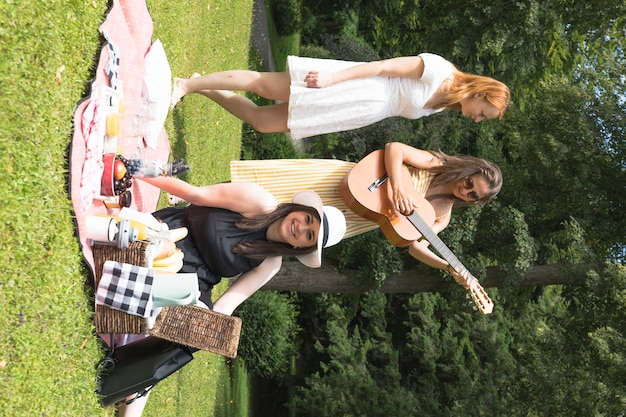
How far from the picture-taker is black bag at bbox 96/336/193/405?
4.02 metres

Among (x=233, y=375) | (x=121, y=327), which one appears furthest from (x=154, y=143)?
(x=233, y=375)

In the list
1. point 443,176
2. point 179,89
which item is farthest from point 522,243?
point 179,89

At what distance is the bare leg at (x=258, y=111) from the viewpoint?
17.8 feet

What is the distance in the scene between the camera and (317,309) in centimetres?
1541

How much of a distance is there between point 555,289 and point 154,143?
11.0 m

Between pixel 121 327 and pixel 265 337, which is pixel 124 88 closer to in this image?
pixel 121 327

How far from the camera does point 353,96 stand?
199 inches

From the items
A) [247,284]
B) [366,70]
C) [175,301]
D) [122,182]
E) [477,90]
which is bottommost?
[247,284]

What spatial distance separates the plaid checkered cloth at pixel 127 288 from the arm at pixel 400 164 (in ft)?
6.85

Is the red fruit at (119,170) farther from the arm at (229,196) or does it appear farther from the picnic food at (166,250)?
the picnic food at (166,250)

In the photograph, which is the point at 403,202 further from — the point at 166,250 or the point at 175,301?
the point at 175,301

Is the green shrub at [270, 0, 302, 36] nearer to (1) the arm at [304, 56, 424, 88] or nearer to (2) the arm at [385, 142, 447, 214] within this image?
(1) the arm at [304, 56, 424, 88]

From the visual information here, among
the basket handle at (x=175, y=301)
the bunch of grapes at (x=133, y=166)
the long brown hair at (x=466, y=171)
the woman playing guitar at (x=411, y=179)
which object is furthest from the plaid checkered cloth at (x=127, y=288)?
the long brown hair at (x=466, y=171)

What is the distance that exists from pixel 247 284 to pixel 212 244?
410 mm
